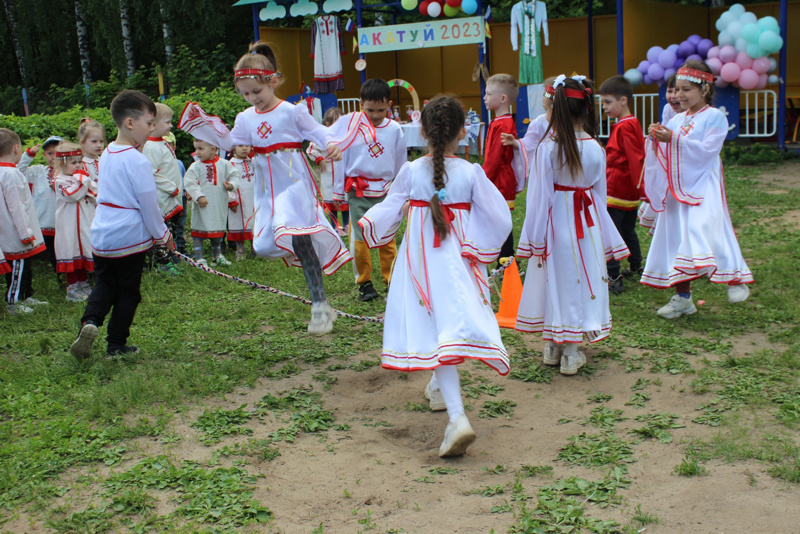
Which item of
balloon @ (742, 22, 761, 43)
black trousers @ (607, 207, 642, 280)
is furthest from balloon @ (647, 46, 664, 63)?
black trousers @ (607, 207, 642, 280)

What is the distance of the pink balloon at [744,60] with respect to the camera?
12578 mm

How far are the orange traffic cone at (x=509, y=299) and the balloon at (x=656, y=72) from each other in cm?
936

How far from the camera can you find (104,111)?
10094 mm

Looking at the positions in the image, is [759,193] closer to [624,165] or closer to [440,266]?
[624,165]

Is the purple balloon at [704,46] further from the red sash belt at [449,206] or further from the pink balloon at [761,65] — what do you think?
the red sash belt at [449,206]

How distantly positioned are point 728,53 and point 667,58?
1011mm

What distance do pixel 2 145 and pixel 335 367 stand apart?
3716mm

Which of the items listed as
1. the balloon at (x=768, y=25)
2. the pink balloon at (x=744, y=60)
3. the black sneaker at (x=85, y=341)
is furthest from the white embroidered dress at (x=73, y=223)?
the balloon at (x=768, y=25)

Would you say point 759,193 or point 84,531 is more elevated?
point 759,193

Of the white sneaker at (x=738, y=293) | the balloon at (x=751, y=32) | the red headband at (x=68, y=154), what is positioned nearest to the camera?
the white sneaker at (x=738, y=293)

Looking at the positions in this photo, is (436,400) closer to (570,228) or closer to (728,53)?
(570,228)

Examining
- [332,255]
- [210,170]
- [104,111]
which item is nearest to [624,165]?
[332,255]

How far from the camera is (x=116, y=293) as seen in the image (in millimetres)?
4984

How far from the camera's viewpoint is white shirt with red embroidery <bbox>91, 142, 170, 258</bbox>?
4.67 meters
